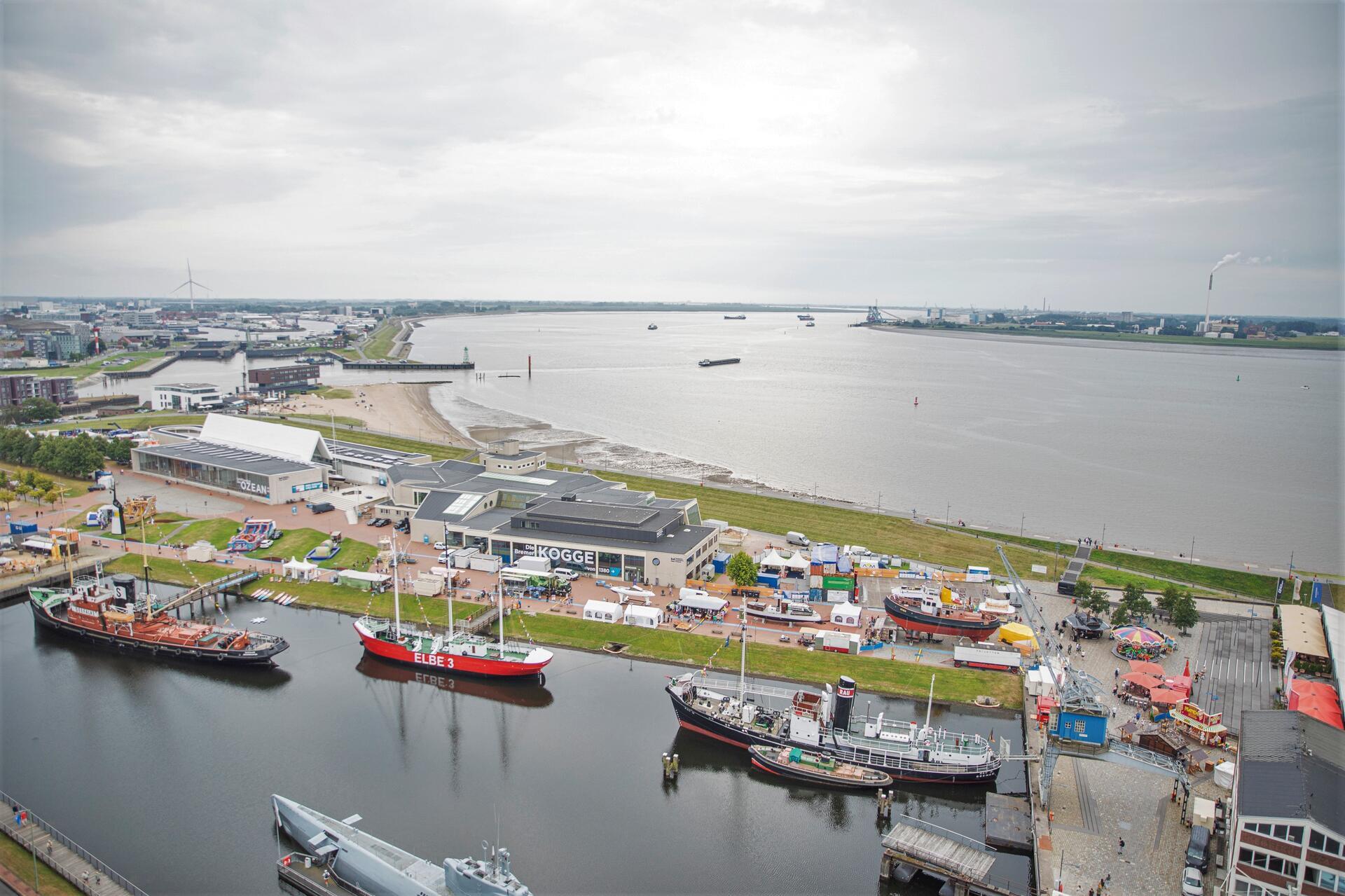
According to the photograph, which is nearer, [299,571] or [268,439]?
[299,571]

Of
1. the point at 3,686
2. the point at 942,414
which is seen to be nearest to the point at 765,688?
the point at 3,686

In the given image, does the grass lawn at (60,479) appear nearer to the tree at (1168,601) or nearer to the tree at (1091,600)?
the tree at (1091,600)

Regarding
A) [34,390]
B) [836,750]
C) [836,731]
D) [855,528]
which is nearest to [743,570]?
[836,731]

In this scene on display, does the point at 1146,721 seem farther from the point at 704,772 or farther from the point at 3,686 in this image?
the point at 3,686

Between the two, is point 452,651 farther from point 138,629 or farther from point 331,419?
point 331,419

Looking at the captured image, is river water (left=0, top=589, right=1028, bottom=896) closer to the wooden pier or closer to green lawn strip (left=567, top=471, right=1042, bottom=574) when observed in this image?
the wooden pier

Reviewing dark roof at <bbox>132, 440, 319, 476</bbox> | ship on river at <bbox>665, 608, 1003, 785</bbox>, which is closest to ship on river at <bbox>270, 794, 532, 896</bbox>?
ship on river at <bbox>665, 608, 1003, 785</bbox>

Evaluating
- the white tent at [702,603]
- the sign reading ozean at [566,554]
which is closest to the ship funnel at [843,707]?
the white tent at [702,603]

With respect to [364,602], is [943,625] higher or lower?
lower
